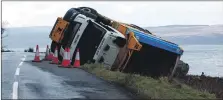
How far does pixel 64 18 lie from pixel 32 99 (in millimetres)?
10917

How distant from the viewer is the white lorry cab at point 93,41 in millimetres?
16922

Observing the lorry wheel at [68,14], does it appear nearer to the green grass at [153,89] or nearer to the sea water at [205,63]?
the green grass at [153,89]

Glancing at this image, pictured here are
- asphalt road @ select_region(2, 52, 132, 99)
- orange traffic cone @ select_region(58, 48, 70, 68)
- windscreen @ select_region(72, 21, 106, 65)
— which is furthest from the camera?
orange traffic cone @ select_region(58, 48, 70, 68)

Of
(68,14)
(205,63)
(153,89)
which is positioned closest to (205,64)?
(205,63)

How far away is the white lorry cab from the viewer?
1692 centimetres

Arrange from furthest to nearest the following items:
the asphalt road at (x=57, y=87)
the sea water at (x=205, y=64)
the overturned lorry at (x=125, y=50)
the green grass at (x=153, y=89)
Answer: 1. the sea water at (x=205, y=64)
2. the overturned lorry at (x=125, y=50)
3. the green grass at (x=153, y=89)
4. the asphalt road at (x=57, y=87)

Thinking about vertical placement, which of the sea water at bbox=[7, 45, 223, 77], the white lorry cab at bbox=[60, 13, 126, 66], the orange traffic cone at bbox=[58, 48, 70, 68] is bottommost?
the sea water at bbox=[7, 45, 223, 77]

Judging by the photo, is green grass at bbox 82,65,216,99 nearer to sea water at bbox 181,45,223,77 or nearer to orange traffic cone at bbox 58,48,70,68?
orange traffic cone at bbox 58,48,70,68

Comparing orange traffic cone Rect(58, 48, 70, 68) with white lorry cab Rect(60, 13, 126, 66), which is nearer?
white lorry cab Rect(60, 13, 126, 66)

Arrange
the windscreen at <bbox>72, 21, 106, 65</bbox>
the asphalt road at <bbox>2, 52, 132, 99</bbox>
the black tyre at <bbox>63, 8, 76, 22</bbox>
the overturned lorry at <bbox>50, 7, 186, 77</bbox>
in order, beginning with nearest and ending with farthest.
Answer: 1. the asphalt road at <bbox>2, 52, 132, 99</bbox>
2. the overturned lorry at <bbox>50, 7, 186, 77</bbox>
3. the windscreen at <bbox>72, 21, 106, 65</bbox>
4. the black tyre at <bbox>63, 8, 76, 22</bbox>

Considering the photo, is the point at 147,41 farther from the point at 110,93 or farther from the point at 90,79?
the point at 110,93

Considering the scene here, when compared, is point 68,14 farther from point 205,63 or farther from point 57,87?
point 205,63

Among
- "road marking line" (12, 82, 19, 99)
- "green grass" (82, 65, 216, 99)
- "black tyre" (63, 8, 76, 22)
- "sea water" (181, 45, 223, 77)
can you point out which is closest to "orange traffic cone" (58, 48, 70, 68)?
"black tyre" (63, 8, 76, 22)

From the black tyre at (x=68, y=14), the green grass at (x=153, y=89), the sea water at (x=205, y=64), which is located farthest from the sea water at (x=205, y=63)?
the green grass at (x=153, y=89)
